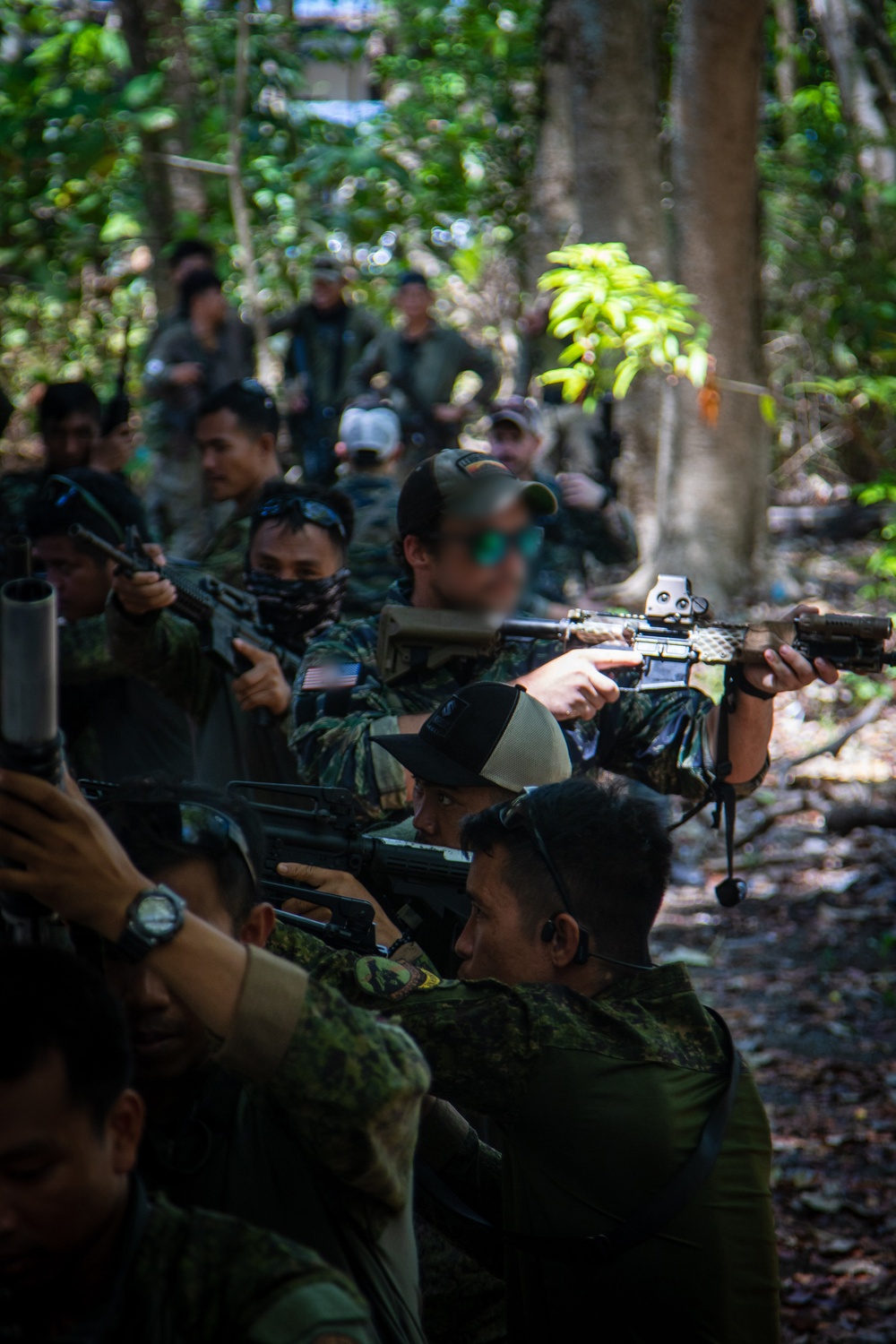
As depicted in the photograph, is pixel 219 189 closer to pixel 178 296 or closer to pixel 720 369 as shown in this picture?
pixel 178 296

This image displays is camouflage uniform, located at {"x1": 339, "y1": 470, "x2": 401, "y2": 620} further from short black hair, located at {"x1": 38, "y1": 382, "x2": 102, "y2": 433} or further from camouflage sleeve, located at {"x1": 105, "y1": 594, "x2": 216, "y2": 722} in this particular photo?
short black hair, located at {"x1": 38, "y1": 382, "x2": 102, "y2": 433}

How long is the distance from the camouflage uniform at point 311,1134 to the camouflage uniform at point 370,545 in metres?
3.37

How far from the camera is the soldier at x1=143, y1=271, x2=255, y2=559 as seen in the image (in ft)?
29.9

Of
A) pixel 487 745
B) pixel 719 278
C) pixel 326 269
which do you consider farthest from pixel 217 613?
pixel 719 278

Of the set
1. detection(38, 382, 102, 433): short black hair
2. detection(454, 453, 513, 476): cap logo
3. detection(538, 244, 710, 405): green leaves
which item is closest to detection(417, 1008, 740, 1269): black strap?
detection(454, 453, 513, 476): cap logo

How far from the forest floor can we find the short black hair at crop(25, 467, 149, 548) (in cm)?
→ 330

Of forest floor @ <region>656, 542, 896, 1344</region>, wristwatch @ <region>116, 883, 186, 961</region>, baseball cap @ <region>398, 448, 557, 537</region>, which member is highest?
baseball cap @ <region>398, 448, 557, 537</region>

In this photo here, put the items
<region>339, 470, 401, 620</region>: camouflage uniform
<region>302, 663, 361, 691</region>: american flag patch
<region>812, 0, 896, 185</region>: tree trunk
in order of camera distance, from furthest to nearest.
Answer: <region>812, 0, 896, 185</region>: tree trunk, <region>339, 470, 401, 620</region>: camouflage uniform, <region>302, 663, 361, 691</region>: american flag patch

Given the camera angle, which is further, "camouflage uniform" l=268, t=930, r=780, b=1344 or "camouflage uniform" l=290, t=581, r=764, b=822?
"camouflage uniform" l=290, t=581, r=764, b=822

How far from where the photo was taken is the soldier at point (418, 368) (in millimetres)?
9617

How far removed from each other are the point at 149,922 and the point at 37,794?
22 cm

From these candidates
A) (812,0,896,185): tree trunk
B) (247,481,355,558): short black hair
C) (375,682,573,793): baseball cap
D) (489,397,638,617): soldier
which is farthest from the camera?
(812,0,896,185): tree trunk

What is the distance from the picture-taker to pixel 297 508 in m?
4.31

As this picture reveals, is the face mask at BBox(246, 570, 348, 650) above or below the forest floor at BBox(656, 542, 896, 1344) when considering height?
above
